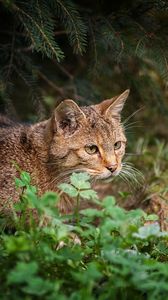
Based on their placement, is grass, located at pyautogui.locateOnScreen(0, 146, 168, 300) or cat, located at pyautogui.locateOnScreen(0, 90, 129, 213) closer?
grass, located at pyautogui.locateOnScreen(0, 146, 168, 300)

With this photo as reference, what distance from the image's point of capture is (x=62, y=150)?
3.73m

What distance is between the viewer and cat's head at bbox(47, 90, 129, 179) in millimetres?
3688

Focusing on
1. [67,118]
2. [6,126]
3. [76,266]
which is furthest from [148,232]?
[6,126]

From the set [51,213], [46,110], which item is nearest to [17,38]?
[46,110]

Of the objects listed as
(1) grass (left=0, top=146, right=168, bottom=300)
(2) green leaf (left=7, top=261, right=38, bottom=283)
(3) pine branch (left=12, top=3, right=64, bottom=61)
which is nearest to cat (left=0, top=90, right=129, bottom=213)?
(3) pine branch (left=12, top=3, right=64, bottom=61)

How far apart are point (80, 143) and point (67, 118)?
0.70 ft

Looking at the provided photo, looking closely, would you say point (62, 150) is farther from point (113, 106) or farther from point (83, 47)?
point (83, 47)

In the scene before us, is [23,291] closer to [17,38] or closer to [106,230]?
[106,230]

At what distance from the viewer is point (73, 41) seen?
3.82 m

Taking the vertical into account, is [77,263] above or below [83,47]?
below

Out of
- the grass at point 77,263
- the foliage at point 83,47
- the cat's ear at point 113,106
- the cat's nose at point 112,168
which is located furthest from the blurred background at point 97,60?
the grass at point 77,263

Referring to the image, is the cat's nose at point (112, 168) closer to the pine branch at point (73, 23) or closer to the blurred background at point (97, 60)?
the blurred background at point (97, 60)

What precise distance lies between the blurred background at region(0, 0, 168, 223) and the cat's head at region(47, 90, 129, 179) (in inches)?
17.7

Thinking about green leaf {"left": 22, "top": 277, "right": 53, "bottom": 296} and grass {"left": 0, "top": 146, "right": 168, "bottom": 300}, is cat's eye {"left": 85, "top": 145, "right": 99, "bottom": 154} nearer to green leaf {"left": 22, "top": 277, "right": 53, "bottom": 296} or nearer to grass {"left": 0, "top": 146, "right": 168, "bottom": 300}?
grass {"left": 0, "top": 146, "right": 168, "bottom": 300}
